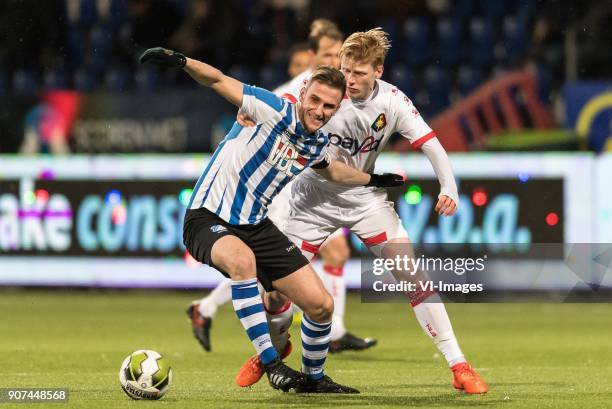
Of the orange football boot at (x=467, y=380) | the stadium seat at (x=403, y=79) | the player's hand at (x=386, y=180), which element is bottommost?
the stadium seat at (x=403, y=79)

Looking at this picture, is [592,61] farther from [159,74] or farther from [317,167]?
[317,167]

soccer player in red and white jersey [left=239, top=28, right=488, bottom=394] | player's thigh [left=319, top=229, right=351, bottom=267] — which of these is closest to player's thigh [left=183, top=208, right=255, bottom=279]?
soccer player in red and white jersey [left=239, top=28, right=488, bottom=394]

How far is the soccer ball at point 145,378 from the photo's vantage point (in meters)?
7.10

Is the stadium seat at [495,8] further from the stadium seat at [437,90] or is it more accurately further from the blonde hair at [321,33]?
the blonde hair at [321,33]

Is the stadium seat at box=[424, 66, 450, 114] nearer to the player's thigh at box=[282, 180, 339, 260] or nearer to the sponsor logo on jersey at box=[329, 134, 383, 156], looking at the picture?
the player's thigh at box=[282, 180, 339, 260]

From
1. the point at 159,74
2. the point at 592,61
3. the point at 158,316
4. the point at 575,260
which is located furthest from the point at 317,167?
the point at 159,74

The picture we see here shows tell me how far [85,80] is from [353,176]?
35.1 ft

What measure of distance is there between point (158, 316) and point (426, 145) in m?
5.60

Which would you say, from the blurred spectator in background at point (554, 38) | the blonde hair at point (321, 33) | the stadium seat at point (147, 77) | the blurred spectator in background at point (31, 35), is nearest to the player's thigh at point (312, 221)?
the blonde hair at point (321, 33)

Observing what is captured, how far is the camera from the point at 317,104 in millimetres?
7109

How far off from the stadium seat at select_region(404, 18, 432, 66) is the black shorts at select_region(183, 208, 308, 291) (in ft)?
32.1

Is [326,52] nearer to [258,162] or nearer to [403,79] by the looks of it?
[258,162]

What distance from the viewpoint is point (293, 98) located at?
26.3ft

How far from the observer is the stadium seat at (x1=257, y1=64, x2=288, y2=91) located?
655 inches
